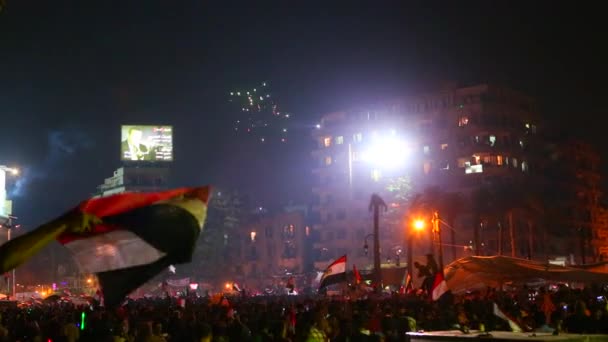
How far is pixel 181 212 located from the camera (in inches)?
269

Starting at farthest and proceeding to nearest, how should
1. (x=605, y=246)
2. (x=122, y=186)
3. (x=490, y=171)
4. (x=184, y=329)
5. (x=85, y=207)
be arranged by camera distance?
1. (x=122, y=186)
2. (x=605, y=246)
3. (x=490, y=171)
4. (x=184, y=329)
5. (x=85, y=207)

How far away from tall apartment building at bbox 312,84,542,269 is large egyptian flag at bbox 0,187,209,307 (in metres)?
80.6

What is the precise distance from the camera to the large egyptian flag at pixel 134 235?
6.84 meters

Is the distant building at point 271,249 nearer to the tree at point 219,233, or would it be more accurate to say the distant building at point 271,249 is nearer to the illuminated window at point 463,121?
the tree at point 219,233

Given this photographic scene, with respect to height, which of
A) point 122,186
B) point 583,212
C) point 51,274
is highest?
point 122,186

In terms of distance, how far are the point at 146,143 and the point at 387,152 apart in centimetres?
3294

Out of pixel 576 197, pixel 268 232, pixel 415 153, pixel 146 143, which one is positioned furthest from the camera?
pixel 268 232

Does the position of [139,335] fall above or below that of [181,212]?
below

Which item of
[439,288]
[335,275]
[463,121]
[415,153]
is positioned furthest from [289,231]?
[439,288]

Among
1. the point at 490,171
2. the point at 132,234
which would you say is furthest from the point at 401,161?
the point at 132,234

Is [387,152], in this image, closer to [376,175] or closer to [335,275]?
[376,175]

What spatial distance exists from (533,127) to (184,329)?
9221 cm

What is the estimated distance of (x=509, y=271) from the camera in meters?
25.2

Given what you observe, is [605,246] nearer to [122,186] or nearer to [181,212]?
[122,186]
